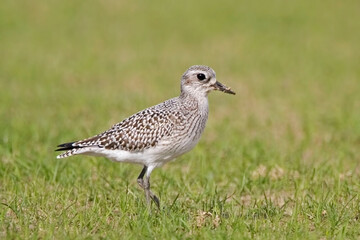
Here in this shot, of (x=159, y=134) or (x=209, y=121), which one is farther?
(x=209, y=121)

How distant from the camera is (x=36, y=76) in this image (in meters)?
18.3

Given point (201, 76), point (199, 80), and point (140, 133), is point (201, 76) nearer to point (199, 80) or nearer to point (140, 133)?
point (199, 80)

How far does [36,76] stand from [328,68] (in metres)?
7.95

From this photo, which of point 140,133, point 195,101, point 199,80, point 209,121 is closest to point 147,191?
point 140,133

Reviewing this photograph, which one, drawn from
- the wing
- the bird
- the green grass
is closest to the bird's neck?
the bird

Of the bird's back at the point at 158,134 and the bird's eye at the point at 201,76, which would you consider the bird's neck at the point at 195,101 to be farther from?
the bird's eye at the point at 201,76

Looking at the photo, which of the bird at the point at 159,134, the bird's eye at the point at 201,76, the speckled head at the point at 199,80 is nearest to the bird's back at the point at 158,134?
the bird at the point at 159,134

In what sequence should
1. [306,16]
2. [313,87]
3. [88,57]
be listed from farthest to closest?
1. [306,16]
2. [88,57]
3. [313,87]

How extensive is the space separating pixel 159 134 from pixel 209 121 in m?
6.01

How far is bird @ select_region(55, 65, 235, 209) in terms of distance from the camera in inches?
328

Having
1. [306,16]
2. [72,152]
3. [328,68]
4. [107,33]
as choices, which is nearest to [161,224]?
[72,152]

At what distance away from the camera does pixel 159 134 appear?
8.35m

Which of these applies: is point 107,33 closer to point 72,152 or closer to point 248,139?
point 248,139

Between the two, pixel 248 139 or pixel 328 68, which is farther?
pixel 328 68
